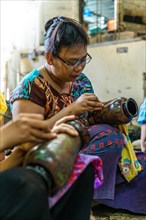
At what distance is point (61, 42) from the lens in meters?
1.50

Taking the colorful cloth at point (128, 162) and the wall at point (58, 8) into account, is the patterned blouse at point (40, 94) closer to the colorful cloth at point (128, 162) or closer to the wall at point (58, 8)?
the colorful cloth at point (128, 162)

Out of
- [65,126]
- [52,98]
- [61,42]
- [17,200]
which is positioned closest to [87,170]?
[65,126]

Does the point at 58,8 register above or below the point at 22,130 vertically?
above

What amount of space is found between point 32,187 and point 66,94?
971 mm

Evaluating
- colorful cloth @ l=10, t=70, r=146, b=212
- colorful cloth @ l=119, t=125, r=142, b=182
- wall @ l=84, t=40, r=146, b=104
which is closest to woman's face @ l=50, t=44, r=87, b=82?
colorful cloth @ l=10, t=70, r=146, b=212

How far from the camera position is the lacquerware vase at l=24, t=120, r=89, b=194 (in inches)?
32.6

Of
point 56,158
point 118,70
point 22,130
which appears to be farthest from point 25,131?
point 118,70

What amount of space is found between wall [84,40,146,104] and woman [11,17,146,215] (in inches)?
75.2

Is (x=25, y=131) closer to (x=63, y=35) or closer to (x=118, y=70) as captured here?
(x=63, y=35)

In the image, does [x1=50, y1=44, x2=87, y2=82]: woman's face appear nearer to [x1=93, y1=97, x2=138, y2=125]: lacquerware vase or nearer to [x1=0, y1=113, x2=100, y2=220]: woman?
[x1=93, y1=97, x2=138, y2=125]: lacquerware vase

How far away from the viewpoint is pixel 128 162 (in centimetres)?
166

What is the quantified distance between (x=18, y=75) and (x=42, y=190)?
13.2ft

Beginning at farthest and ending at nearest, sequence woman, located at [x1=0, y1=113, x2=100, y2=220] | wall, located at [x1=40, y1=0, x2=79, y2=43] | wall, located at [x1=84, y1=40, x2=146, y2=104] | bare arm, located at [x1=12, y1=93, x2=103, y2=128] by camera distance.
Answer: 1. wall, located at [x1=40, y1=0, x2=79, y2=43]
2. wall, located at [x1=84, y1=40, x2=146, y2=104]
3. bare arm, located at [x1=12, y1=93, x2=103, y2=128]
4. woman, located at [x1=0, y1=113, x2=100, y2=220]

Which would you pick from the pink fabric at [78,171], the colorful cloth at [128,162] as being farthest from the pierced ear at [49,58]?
the pink fabric at [78,171]
